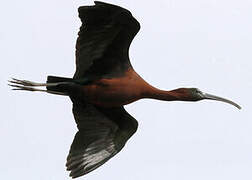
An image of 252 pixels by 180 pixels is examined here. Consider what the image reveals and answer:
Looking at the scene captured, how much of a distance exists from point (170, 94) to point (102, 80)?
1537mm

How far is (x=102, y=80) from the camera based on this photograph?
787 inches

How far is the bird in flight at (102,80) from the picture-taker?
19438mm

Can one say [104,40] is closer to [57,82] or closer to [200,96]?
[57,82]

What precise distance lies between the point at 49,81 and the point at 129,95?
1.78 m

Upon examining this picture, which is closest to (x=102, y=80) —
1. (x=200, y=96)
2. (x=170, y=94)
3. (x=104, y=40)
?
(x=104, y=40)

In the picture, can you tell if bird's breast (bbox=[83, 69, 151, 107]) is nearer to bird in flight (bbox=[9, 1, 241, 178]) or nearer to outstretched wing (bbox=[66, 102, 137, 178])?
bird in flight (bbox=[9, 1, 241, 178])

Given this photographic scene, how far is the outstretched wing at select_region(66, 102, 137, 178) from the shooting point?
67.5 feet

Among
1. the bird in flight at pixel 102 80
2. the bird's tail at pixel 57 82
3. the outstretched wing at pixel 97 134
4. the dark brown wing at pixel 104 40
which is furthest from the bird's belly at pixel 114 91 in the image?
the outstretched wing at pixel 97 134

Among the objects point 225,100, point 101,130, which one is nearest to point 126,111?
point 101,130

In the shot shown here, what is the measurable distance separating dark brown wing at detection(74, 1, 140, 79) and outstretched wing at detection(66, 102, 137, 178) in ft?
4.11

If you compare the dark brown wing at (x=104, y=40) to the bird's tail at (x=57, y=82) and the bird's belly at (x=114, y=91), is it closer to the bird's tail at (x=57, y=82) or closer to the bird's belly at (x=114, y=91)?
the bird's belly at (x=114, y=91)

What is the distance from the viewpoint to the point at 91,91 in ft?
65.5

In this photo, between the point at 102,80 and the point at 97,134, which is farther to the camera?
the point at 97,134

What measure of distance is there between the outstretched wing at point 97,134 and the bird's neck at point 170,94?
141 centimetres
